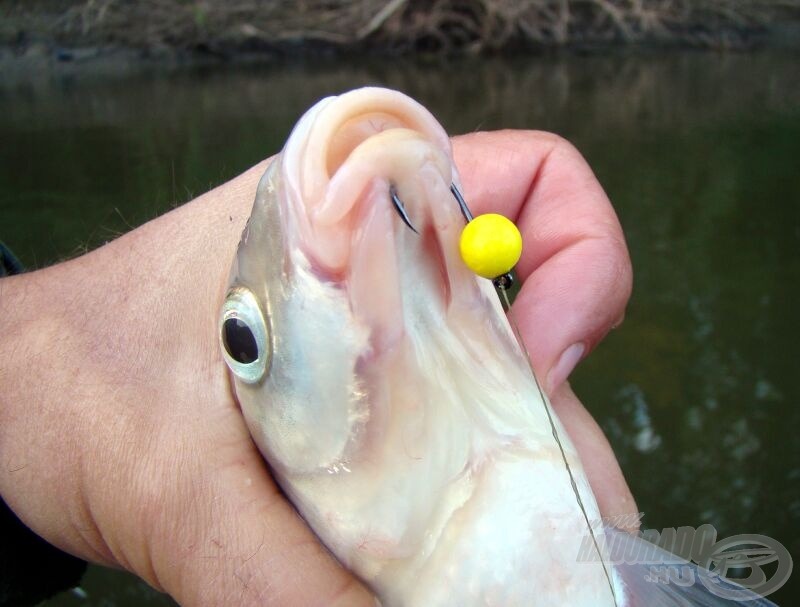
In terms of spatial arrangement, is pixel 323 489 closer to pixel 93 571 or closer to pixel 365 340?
pixel 365 340

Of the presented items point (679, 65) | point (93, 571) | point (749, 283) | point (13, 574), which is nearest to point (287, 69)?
point (679, 65)

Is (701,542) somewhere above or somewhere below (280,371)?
below

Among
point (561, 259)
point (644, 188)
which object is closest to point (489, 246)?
point (561, 259)

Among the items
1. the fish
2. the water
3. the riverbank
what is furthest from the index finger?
the riverbank

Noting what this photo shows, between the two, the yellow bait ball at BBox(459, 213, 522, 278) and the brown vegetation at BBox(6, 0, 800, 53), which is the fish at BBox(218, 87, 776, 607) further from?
the brown vegetation at BBox(6, 0, 800, 53)

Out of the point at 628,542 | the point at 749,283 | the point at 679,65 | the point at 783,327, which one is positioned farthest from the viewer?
the point at 679,65

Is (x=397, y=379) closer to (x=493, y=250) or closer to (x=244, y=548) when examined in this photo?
(x=493, y=250)

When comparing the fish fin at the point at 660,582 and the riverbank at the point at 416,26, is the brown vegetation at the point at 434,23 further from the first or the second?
the fish fin at the point at 660,582

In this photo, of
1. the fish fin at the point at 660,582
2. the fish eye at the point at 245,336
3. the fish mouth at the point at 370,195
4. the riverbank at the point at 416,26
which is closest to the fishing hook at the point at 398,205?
the fish mouth at the point at 370,195
